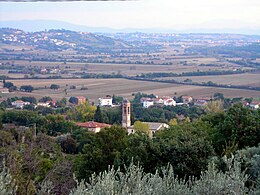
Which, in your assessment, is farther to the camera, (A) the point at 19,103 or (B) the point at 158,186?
(A) the point at 19,103

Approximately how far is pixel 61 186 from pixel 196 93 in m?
18.5

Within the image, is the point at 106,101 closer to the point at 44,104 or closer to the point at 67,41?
the point at 44,104

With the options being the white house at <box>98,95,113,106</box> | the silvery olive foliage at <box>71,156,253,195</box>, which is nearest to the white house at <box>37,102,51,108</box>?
the white house at <box>98,95,113,106</box>

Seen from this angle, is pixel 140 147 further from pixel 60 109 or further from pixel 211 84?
pixel 211 84

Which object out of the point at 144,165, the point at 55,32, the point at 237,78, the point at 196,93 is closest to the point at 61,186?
the point at 144,165

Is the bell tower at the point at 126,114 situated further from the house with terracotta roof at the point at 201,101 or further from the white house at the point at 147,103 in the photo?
the house with terracotta roof at the point at 201,101

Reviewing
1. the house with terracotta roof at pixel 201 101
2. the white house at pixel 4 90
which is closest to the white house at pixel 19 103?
the white house at pixel 4 90

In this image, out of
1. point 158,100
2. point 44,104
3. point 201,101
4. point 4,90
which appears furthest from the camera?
point 4,90

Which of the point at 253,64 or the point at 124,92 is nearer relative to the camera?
the point at 124,92

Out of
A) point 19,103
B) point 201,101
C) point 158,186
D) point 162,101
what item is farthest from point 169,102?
point 158,186

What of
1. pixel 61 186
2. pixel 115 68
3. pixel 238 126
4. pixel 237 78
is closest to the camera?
pixel 61 186

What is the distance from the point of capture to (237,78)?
2586 centimetres

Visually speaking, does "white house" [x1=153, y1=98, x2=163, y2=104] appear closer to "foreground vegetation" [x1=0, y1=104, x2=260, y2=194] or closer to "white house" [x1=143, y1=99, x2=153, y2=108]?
"white house" [x1=143, y1=99, x2=153, y2=108]

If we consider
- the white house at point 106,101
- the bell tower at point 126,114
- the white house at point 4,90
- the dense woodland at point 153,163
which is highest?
the dense woodland at point 153,163
